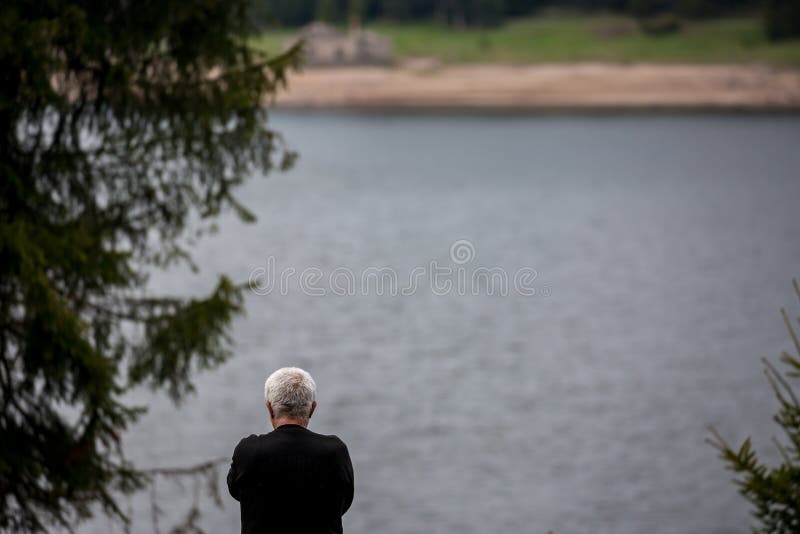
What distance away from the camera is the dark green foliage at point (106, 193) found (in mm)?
8719

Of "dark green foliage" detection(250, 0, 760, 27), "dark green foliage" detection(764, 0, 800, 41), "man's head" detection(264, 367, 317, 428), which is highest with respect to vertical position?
"dark green foliage" detection(250, 0, 760, 27)

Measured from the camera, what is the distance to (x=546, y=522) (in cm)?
1806

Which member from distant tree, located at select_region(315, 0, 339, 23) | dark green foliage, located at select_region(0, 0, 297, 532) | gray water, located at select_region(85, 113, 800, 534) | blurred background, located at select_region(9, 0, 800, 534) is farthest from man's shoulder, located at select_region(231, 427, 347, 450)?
distant tree, located at select_region(315, 0, 339, 23)

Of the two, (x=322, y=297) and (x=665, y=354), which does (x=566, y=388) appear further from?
(x=322, y=297)

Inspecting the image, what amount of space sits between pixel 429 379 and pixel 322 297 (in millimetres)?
9645

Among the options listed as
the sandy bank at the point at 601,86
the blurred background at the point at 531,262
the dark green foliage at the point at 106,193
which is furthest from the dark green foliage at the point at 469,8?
the dark green foliage at the point at 106,193

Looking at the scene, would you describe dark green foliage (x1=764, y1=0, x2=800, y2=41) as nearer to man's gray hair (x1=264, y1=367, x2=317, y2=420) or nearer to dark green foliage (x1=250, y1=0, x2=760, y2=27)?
dark green foliage (x1=250, y1=0, x2=760, y2=27)

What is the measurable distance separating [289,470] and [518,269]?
36871 mm

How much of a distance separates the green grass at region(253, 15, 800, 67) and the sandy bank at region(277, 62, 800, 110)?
4.37 ft

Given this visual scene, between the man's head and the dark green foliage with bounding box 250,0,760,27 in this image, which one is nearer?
the man's head

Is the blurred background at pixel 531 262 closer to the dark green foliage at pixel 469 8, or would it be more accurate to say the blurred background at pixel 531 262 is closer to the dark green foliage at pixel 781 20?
the dark green foliage at pixel 781 20

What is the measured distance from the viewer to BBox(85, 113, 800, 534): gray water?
19344mm

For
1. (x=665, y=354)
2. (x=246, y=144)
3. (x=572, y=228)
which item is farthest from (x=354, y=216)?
(x=246, y=144)

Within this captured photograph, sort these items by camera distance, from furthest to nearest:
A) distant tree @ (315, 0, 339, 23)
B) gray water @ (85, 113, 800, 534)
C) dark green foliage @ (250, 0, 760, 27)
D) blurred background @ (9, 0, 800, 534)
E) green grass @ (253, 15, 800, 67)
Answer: distant tree @ (315, 0, 339, 23) < dark green foliage @ (250, 0, 760, 27) < green grass @ (253, 15, 800, 67) < blurred background @ (9, 0, 800, 534) < gray water @ (85, 113, 800, 534)
